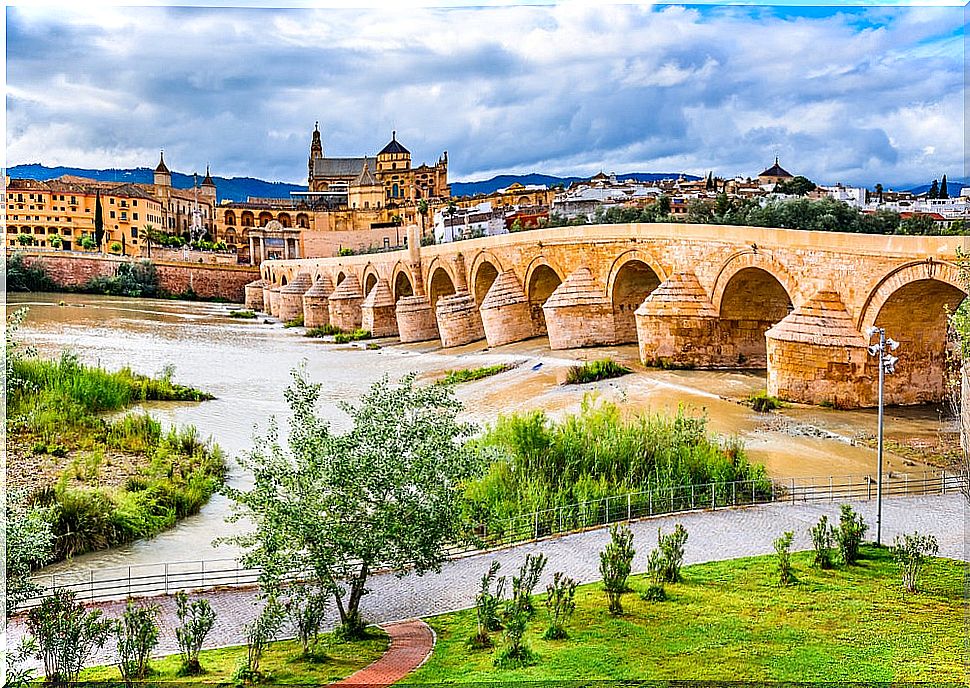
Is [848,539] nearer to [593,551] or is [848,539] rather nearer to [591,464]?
[593,551]

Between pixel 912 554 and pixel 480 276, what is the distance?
12960 millimetres

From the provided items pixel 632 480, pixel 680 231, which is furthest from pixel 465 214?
pixel 632 480

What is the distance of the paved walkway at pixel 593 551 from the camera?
16.7ft

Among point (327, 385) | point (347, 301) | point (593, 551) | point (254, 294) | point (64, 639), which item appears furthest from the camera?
point (254, 294)

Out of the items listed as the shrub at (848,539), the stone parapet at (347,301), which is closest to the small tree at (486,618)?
the shrub at (848,539)

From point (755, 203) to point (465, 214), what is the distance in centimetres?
1316

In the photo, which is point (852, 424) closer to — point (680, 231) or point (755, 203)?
point (680, 231)

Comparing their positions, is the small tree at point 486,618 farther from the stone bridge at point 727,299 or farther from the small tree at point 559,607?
the stone bridge at point 727,299

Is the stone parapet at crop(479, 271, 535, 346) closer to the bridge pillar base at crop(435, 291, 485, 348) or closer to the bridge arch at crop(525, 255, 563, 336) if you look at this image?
the bridge arch at crop(525, 255, 563, 336)

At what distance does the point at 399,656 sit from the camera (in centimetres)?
456

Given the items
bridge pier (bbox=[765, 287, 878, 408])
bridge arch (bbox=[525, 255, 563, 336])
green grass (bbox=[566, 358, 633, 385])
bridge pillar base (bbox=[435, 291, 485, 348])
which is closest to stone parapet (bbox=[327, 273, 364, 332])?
bridge pillar base (bbox=[435, 291, 485, 348])

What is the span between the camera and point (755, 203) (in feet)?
56.1

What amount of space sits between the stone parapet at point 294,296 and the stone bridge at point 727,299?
608 centimetres

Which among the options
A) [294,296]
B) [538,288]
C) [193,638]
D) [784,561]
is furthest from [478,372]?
[294,296]
